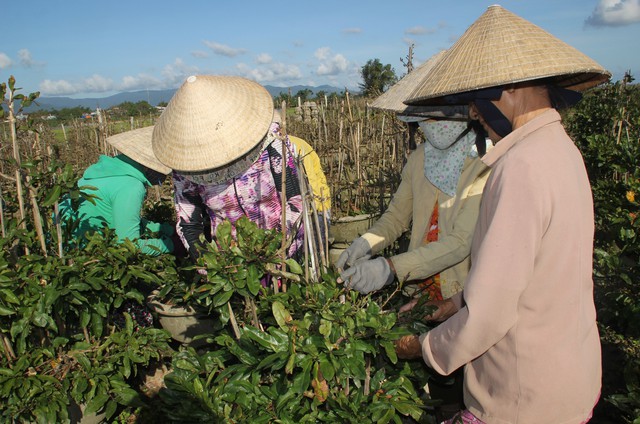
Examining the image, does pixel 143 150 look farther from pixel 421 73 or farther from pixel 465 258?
pixel 465 258

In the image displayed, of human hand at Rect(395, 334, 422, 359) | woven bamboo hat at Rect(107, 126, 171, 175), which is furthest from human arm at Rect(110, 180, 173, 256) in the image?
human hand at Rect(395, 334, 422, 359)

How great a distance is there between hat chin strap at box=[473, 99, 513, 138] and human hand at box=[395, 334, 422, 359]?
627 millimetres

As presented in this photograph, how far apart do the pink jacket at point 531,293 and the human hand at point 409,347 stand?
7cm

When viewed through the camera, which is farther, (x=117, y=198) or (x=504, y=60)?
(x=117, y=198)

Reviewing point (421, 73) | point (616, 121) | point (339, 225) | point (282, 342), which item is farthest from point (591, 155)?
point (282, 342)

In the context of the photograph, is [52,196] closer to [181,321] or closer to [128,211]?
[128,211]

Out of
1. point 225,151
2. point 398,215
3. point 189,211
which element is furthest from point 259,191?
point 398,215

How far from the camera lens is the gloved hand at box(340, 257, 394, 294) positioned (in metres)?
1.73

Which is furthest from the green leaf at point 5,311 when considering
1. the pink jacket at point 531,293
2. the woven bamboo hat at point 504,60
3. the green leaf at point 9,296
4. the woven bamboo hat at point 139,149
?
the woven bamboo hat at point 504,60

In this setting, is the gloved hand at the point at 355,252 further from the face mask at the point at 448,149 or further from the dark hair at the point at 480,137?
the dark hair at the point at 480,137

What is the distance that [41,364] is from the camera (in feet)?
6.79

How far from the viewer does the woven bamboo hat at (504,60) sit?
3.79 ft

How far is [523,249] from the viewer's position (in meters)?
1.00

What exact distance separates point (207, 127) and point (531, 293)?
147 centimetres
